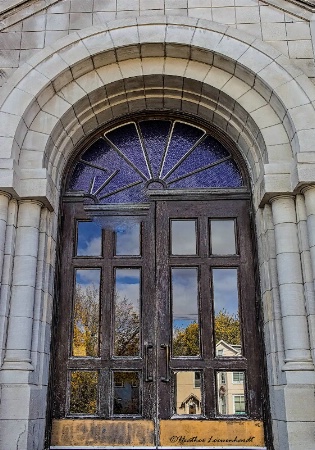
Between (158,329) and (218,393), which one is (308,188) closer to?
(158,329)

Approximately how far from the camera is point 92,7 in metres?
7.14

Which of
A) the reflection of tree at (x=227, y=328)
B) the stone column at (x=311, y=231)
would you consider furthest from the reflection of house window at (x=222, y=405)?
the stone column at (x=311, y=231)

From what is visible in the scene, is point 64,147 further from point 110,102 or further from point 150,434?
point 150,434

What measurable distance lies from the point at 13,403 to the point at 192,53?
514 cm

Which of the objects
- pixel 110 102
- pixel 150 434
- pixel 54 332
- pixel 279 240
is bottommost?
pixel 150 434

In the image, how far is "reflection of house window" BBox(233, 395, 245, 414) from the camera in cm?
620

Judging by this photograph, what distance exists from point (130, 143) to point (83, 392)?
12.1ft

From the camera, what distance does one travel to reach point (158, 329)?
6477 mm

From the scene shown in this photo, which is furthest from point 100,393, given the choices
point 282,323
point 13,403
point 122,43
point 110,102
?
point 122,43

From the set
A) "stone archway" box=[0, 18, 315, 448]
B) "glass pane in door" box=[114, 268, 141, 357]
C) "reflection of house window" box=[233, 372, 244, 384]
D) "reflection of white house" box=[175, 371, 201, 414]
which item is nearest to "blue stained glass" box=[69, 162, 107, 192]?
"stone archway" box=[0, 18, 315, 448]

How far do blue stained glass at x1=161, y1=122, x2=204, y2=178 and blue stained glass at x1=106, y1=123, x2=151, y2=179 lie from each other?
14.1 inches

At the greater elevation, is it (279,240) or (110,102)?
(110,102)

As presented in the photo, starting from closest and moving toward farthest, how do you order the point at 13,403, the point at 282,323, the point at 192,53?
the point at 13,403
the point at 282,323
the point at 192,53

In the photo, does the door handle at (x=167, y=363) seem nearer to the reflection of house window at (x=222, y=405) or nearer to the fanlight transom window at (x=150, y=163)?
the reflection of house window at (x=222, y=405)
